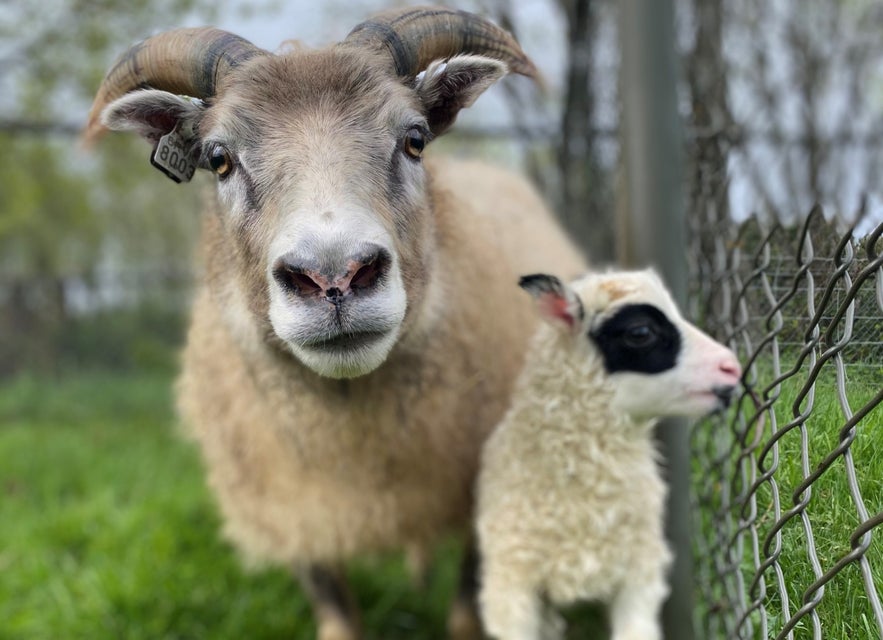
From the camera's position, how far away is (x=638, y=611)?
229cm

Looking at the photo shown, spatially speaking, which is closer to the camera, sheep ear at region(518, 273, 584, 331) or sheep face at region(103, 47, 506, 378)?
sheep face at region(103, 47, 506, 378)

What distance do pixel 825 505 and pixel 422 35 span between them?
1.71 metres

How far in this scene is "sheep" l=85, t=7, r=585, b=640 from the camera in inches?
78.9

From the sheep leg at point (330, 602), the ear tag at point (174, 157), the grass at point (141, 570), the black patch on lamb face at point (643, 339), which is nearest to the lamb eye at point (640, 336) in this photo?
the black patch on lamb face at point (643, 339)

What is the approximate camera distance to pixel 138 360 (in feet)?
34.1

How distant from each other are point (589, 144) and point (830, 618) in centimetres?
428

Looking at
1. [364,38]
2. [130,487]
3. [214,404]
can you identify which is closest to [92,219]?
[130,487]

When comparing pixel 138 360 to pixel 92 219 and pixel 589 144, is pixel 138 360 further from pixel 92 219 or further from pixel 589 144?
pixel 589 144

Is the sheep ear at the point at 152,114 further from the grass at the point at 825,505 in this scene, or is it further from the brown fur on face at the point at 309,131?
the grass at the point at 825,505

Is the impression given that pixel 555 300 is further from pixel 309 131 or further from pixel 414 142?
pixel 309 131

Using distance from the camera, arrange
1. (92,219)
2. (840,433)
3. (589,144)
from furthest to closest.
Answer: (92,219) → (589,144) → (840,433)

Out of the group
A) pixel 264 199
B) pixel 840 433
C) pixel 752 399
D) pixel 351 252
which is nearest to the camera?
pixel 840 433

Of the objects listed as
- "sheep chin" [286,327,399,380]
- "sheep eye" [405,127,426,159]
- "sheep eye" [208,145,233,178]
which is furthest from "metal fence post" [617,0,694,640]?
"sheep eye" [208,145,233,178]

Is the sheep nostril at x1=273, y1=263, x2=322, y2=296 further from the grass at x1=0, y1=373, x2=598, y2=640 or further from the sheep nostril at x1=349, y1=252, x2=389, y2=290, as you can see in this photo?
the grass at x1=0, y1=373, x2=598, y2=640
